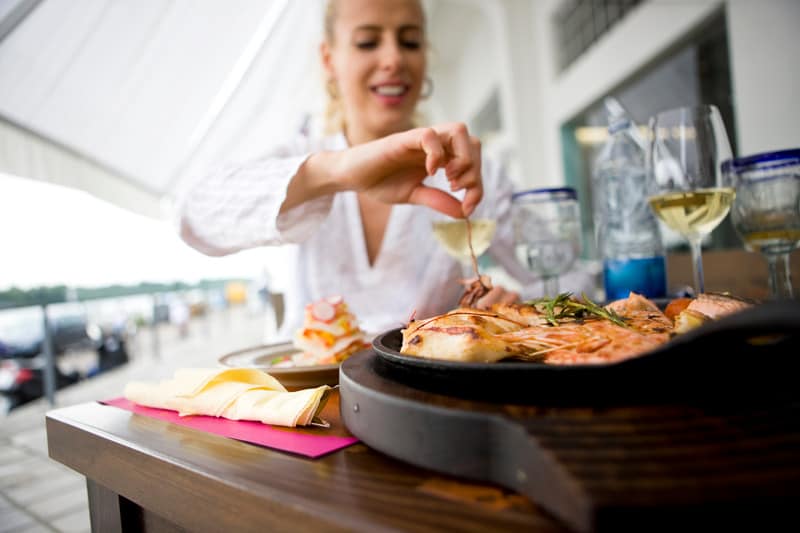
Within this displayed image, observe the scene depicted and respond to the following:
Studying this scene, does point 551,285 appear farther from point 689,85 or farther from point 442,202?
point 689,85

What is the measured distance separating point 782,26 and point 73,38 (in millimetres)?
5370

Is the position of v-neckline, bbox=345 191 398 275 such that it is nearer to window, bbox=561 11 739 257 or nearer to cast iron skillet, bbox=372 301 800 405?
cast iron skillet, bbox=372 301 800 405

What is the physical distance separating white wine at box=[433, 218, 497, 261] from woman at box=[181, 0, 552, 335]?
7 centimetres

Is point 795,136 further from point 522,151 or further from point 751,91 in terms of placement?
point 522,151

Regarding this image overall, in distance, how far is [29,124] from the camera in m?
4.41

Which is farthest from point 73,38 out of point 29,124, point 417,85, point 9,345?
point 417,85

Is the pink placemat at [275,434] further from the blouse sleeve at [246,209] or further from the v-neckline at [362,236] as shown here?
the v-neckline at [362,236]

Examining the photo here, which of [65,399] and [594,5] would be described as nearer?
[65,399]

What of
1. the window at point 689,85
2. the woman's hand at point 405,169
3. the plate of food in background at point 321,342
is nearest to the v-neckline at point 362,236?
the woman's hand at point 405,169

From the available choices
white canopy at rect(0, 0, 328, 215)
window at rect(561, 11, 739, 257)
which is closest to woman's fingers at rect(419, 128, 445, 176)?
white canopy at rect(0, 0, 328, 215)

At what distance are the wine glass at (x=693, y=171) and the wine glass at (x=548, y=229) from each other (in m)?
0.26

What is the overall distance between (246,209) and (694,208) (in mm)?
975

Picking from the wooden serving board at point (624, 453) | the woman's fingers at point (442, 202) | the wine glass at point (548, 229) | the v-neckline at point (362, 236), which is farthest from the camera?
the v-neckline at point (362, 236)

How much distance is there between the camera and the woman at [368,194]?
1.01 meters
